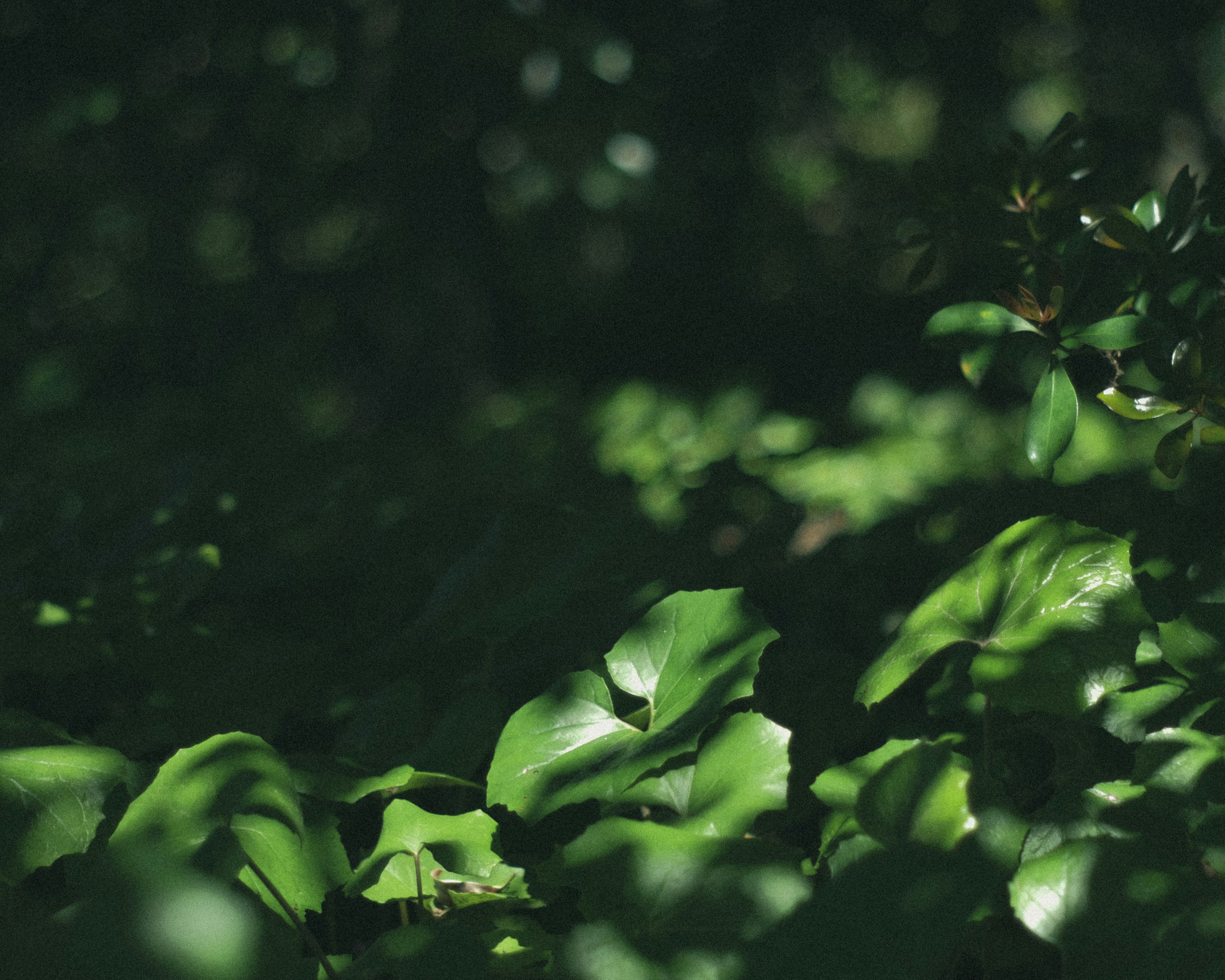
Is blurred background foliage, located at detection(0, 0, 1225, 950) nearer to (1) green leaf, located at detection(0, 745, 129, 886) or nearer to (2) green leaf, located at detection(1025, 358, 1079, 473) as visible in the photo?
(1) green leaf, located at detection(0, 745, 129, 886)

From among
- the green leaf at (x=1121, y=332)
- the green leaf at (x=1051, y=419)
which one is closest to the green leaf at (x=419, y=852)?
the green leaf at (x=1051, y=419)

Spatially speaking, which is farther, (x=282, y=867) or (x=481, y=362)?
(x=481, y=362)

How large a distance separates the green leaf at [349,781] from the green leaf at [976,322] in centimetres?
77

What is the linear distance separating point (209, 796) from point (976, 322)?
97 centimetres

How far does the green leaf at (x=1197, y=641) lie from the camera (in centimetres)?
93

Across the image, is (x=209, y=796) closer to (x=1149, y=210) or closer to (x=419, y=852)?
(x=419, y=852)

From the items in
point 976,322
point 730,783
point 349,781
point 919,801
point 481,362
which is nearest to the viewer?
point 919,801

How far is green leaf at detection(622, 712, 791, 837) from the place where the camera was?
79 cm

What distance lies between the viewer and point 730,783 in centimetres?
83

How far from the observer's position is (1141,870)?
2.20 ft

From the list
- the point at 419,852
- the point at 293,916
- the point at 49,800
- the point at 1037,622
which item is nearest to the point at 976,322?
the point at 1037,622

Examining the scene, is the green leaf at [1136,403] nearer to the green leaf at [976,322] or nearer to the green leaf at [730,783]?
the green leaf at [976,322]

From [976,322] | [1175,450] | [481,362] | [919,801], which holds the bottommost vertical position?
[481,362]

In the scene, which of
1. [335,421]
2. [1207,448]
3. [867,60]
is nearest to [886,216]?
[867,60]
